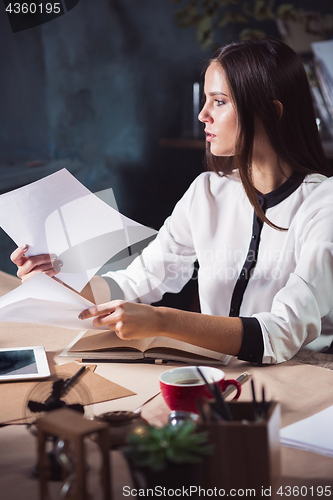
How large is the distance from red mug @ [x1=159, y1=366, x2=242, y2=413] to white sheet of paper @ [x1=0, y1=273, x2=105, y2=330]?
28 centimetres

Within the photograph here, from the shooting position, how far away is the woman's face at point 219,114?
134cm

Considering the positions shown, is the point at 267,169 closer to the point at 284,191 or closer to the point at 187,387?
the point at 284,191

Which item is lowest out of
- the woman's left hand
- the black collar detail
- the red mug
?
the red mug

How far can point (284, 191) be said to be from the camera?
1.44 metres

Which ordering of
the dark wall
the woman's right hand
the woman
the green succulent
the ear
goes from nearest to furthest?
the green succulent < the woman < the woman's right hand < the ear < the dark wall

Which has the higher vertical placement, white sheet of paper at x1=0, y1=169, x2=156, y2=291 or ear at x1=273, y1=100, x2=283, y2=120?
ear at x1=273, y1=100, x2=283, y2=120

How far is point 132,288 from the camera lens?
152cm

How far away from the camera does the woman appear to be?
3.46ft

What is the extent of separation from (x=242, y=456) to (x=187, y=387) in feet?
0.76

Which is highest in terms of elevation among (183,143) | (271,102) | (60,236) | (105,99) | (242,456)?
(105,99)

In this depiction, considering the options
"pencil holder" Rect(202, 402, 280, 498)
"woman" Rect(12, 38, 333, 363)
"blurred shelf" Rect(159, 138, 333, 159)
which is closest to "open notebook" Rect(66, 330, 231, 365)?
"woman" Rect(12, 38, 333, 363)

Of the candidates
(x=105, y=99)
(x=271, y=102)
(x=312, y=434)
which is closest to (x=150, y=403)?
(x=312, y=434)

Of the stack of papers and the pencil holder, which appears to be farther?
the stack of papers

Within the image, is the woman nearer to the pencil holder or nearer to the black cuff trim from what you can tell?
the black cuff trim
